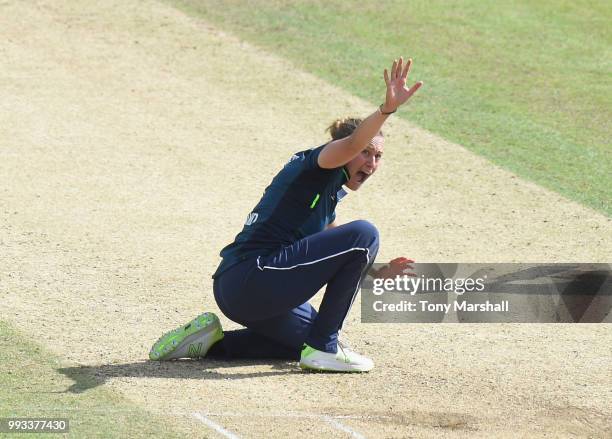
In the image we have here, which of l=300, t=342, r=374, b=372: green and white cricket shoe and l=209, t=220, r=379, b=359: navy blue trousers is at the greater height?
l=209, t=220, r=379, b=359: navy blue trousers

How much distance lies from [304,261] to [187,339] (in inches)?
38.2

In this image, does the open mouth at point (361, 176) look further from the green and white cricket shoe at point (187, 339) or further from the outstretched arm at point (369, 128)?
the green and white cricket shoe at point (187, 339)

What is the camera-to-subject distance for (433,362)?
786 centimetres

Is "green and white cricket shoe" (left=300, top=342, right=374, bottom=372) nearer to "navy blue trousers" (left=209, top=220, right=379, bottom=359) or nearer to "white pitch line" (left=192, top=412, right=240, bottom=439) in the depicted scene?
"navy blue trousers" (left=209, top=220, right=379, bottom=359)

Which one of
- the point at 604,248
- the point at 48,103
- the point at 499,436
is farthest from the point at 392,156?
the point at 499,436

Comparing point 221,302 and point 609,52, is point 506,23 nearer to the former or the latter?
point 609,52

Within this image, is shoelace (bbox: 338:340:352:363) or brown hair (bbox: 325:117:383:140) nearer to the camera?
brown hair (bbox: 325:117:383:140)

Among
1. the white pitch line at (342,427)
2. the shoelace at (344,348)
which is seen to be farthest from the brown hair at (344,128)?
the white pitch line at (342,427)

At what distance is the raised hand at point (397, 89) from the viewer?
22.7ft

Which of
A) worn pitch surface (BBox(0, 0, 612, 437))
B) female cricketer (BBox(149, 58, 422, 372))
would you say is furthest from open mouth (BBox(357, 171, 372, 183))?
worn pitch surface (BBox(0, 0, 612, 437))

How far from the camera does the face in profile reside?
740cm

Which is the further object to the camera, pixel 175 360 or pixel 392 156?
pixel 392 156

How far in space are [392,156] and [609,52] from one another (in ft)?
15.5

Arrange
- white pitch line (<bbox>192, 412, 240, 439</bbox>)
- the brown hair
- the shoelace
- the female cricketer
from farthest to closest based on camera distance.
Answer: the shoelace < the brown hair < the female cricketer < white pitch line (<bbox>192, 412, 240, 439</bbox>)
